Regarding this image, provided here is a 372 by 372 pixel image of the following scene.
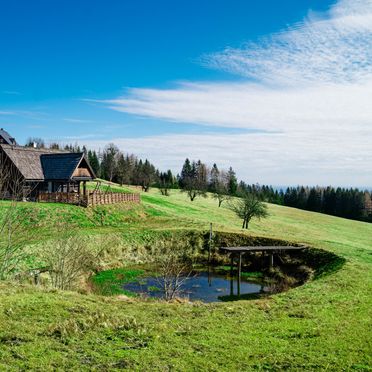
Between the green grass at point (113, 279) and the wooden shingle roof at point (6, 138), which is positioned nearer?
the green grass at point (113, 279)

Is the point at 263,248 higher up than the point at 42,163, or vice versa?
the point at 42,163

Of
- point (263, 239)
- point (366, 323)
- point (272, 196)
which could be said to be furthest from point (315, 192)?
point (366, 323)

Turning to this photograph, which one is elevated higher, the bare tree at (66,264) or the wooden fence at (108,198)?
the wooden fence at (108,198)

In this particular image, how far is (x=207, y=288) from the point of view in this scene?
95.1ft

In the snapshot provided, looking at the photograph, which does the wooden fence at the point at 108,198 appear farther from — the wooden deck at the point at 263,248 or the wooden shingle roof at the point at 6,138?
the wooden shingle roof at the point at 6,138

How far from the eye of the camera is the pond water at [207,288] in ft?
86.6

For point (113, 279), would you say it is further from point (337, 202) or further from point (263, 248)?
point (337, 202)

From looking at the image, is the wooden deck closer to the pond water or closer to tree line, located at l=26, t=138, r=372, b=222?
the pond water

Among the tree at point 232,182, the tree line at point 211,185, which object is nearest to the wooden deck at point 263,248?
the tree line at point 211,185

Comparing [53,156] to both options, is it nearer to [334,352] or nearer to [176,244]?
[176,244]

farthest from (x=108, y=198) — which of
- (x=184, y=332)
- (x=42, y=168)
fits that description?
(x=184, y=332)

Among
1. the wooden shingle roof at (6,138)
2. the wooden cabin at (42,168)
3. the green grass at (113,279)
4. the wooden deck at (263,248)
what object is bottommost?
the green grass at (113,279)

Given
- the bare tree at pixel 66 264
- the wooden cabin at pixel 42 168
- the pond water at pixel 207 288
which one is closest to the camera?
the bare tree at pixel 66 264

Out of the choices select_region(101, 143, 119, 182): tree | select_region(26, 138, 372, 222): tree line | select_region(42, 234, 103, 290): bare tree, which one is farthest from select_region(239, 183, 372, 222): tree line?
select_region(42, 234, 103, 290): bare tree
